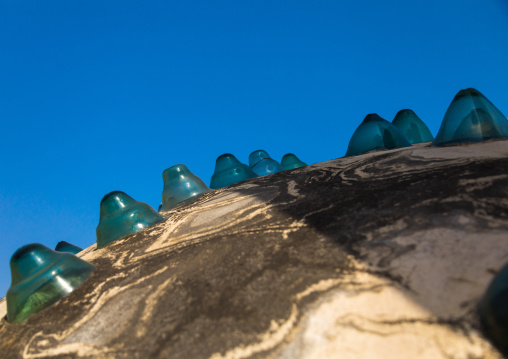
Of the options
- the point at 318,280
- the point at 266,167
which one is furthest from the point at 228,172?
the point at 318,280

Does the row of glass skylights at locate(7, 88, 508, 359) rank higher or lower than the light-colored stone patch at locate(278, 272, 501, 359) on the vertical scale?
higher

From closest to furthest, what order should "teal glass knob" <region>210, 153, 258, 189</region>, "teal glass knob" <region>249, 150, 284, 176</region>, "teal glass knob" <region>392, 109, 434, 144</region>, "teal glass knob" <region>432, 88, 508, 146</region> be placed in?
1. "teal glass knob" <region>432, 88, 508, 146</region>
2. "teal glass knob" <region>210, 153, 258, 189</region>
3. "teal glass knob" <region>392, 109, 434, 144</region>
4. "teal glass knob" <region>249, 150, 284, 176</region>

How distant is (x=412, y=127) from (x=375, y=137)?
104 cm

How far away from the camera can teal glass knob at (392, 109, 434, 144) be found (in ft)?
14.1

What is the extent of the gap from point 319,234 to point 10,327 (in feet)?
5.22

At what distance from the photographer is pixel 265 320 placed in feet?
4.06

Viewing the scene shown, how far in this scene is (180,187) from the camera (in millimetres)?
3613

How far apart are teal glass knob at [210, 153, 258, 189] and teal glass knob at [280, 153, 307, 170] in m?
1.26

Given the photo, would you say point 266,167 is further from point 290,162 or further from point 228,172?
point 228,172

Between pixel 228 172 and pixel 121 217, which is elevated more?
pixel 228 172

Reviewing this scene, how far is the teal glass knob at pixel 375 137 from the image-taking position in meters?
3.52

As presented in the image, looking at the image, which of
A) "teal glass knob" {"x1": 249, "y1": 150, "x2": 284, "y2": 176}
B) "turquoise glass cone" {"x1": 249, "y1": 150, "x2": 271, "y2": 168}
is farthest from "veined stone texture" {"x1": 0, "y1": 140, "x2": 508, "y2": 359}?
"turquoise glass cone" {"x1": 249, "y1": 150, "x2": 271, "y2": 168}

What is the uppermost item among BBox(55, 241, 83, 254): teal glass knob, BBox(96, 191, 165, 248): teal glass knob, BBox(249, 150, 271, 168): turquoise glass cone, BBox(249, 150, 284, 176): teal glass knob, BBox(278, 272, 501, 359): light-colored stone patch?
BBox(249, 150, 271, 168): turquoise glass cone

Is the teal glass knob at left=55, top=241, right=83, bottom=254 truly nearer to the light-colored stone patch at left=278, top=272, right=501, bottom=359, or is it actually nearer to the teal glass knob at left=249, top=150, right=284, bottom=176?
the teal glass knob at left=249, top=150, right=284, bottom=176
